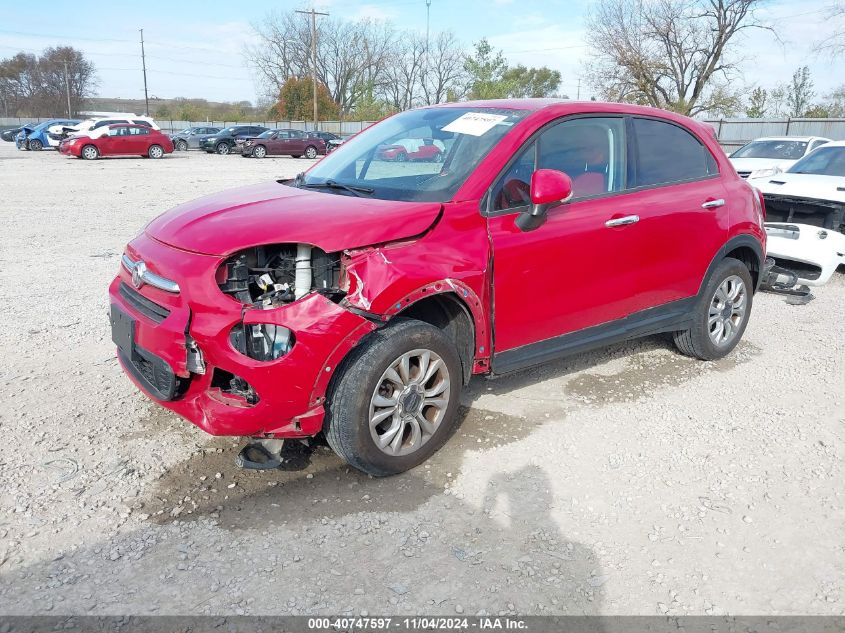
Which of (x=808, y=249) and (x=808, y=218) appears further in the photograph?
(x=808, y=218)

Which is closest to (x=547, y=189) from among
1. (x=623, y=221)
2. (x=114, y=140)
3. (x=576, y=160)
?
(x=576, y=160)

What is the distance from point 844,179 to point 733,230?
187 inches

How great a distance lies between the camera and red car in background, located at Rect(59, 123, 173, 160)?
26.3m

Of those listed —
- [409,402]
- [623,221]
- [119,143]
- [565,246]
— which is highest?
[119,143]

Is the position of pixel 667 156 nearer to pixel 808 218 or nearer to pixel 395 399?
pixel 395 399

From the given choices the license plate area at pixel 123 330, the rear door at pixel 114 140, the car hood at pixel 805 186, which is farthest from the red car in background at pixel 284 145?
the license plate area at pixel 123 330

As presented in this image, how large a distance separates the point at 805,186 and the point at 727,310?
13.6 ft

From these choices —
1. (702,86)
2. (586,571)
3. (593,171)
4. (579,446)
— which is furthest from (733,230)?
(702,86)

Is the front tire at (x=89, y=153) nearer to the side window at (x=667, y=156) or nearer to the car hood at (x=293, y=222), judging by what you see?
the car hood at (x=293, y=222)

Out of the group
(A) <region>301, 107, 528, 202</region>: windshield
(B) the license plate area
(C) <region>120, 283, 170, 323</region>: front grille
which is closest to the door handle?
(A) <region>301, 107, 528, 202</region>: windshield

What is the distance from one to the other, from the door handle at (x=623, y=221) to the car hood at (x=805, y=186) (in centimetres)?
446

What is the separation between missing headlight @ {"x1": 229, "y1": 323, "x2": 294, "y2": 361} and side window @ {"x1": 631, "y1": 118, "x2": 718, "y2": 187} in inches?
99.3

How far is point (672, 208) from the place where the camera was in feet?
14.4

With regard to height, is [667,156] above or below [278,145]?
below
